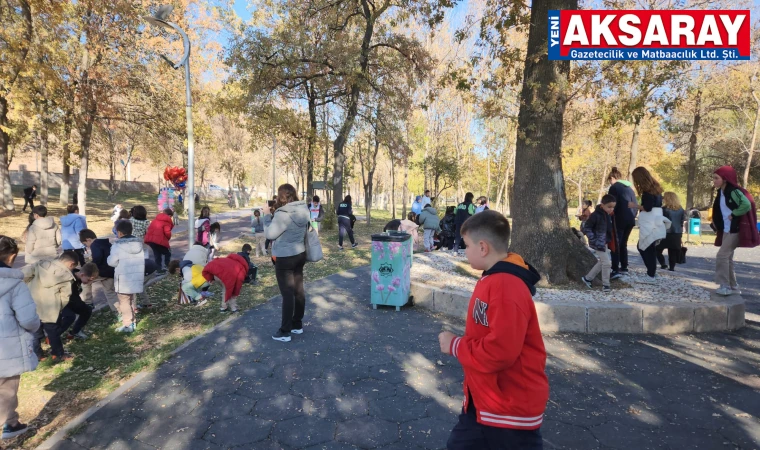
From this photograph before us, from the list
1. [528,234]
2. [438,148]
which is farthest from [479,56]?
[438,148]

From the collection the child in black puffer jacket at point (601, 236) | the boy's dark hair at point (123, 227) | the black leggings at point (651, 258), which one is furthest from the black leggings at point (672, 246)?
the boy's dark hair at point (123, 227)

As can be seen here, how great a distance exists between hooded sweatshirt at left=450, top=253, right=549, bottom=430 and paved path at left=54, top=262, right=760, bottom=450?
4.31 ft

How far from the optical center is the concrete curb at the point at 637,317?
525cm

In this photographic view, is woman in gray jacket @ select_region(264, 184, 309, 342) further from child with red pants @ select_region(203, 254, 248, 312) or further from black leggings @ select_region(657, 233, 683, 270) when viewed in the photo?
black leggings @ select_region(657, 233, 683, 270)

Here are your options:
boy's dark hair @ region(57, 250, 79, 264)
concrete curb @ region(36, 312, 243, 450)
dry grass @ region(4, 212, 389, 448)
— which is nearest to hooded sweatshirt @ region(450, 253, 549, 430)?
concrete curb @ region(36, 312, 243, 450)

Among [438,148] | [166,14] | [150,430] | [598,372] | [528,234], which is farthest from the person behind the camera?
[438,148]

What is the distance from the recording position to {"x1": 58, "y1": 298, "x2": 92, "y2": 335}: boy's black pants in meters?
4.79

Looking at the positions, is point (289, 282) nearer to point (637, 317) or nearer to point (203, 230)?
point (637, 317)

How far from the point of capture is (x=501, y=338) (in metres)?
1.76

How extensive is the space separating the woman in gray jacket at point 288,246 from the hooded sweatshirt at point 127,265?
199cm

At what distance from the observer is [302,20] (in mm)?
16219

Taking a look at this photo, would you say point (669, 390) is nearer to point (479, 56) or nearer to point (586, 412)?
point (586, 412)

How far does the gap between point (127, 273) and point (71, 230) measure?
3110 mm

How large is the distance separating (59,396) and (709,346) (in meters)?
7.00
